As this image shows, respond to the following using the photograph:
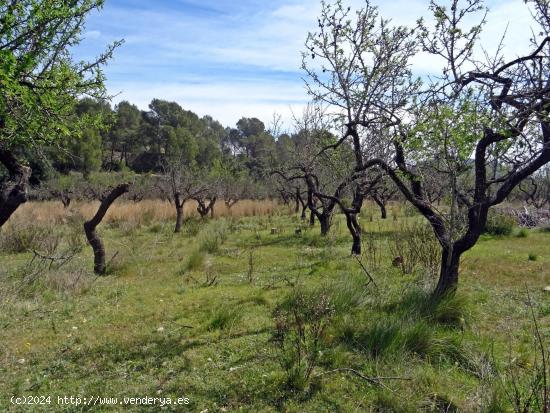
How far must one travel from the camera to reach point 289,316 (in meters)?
5.28

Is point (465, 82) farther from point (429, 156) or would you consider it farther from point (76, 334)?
point (76, 334)

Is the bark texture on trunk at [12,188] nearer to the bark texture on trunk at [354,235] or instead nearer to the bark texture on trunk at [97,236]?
the bark texture on trunk at [97,236]

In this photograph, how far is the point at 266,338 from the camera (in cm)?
475

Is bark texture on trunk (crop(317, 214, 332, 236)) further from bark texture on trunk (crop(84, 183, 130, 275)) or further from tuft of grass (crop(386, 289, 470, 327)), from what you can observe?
tuft of grass (crop(386, 289, 470, 327))

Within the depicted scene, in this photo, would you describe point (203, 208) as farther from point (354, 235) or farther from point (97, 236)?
point (97, 236)

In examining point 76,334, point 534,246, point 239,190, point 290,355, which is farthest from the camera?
point 239,190

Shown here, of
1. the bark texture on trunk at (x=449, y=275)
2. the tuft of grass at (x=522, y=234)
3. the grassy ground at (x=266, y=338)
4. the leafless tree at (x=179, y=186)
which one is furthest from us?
the leafless tree at (x=179, y=186)

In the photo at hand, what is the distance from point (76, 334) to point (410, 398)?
158 inches

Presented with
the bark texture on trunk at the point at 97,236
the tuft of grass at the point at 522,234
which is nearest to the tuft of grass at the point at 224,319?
the bark texture on trunk at the point at 97,236

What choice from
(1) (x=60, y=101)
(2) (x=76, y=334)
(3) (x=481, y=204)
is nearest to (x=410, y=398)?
(3) (x=481, y=204)

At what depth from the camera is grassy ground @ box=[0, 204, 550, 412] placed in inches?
139

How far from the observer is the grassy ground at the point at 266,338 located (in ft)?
11.6

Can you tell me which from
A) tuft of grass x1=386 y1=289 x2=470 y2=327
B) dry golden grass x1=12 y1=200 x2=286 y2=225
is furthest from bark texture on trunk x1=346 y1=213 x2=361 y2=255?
dry golden grass x1=12 y1=200 x2=286 y2=225

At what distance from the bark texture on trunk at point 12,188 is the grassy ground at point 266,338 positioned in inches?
62.7
